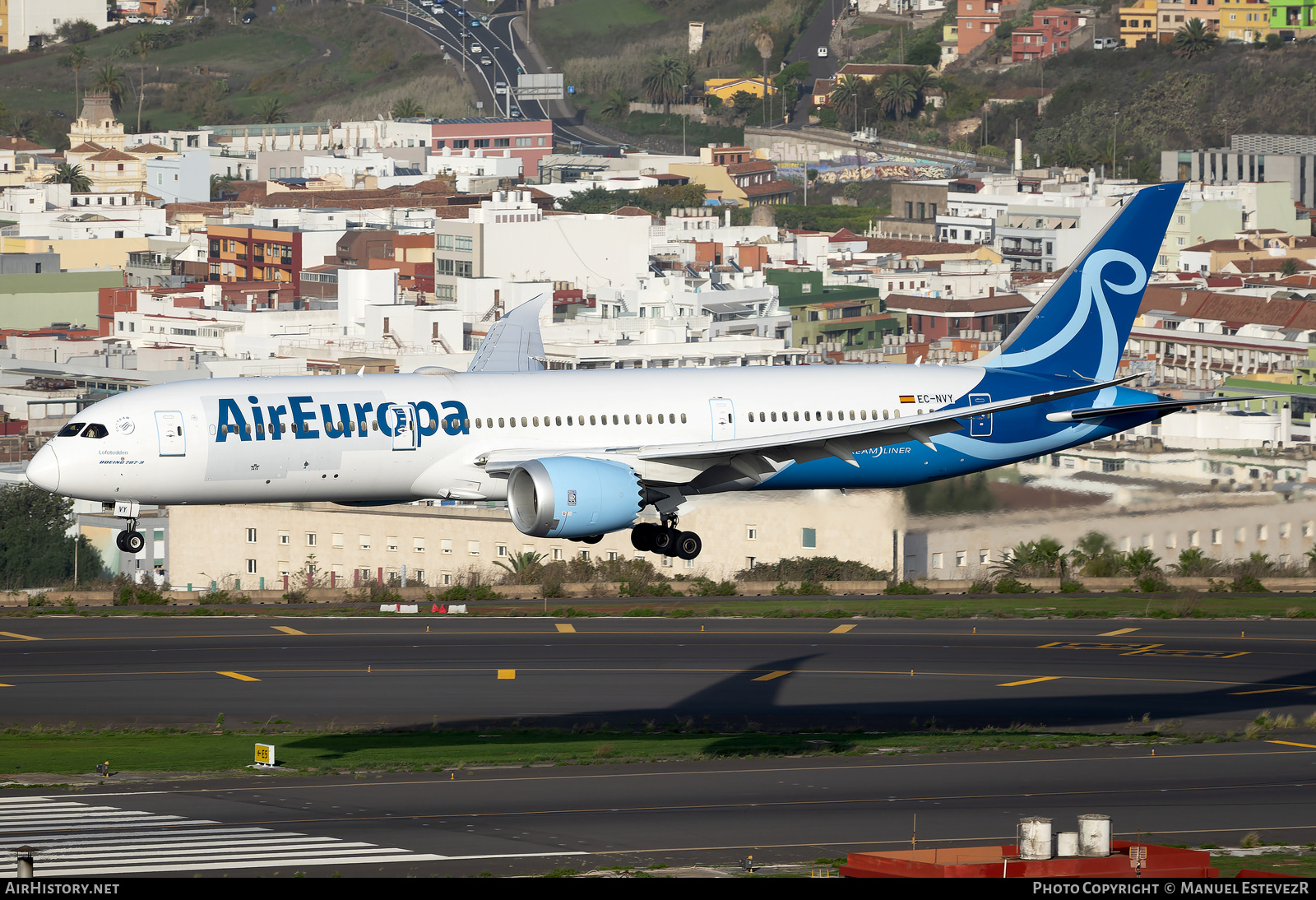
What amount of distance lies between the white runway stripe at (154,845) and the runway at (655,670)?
13540 mm

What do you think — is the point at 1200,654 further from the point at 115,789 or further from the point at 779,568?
the point at 115,789

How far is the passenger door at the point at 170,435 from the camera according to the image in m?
49.3

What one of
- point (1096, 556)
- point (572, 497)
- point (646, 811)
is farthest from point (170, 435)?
point (1096, 556)

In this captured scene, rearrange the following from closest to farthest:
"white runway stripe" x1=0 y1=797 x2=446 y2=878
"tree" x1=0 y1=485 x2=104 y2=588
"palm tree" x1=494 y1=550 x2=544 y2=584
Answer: "white runway stripe" x1=0 y1=797 x2=446 y2=878 < "palm tree" x1=494 y1=550 x2=544 y2=584 < "tree" x1=0 y1=485 x2=104 y2=588

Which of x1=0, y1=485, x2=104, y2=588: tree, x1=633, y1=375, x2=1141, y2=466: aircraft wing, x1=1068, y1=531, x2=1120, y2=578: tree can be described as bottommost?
x1=0, y1=485, x2=104, y2=588: tree

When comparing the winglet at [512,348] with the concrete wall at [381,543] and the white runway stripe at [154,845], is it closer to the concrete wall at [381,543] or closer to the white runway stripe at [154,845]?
the white runway stripe at [154,845]

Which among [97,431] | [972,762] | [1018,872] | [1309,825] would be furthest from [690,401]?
[1018,872]

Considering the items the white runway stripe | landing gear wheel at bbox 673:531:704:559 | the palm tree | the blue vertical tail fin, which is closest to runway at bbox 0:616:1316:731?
landing gear wheel at bbox 673:531:704:559

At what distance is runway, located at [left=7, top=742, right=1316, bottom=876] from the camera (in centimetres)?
3775

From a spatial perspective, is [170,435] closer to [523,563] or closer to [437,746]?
[437,746]

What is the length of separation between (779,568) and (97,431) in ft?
136

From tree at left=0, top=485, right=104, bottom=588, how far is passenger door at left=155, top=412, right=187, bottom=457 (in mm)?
72489

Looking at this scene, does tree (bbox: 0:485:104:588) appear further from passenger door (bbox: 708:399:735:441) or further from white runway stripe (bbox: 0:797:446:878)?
white runway stripe (bbox: 0:797:446:878)

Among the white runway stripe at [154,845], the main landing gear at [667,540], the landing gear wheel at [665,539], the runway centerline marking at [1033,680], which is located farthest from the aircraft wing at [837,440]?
the white runway stripe at [154,845]
